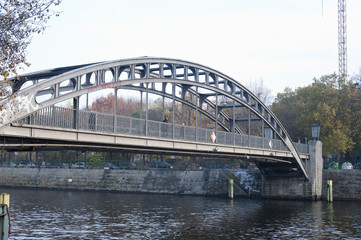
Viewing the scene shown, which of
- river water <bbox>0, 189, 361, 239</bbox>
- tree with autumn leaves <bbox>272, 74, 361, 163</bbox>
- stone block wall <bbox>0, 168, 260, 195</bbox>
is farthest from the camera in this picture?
tree with autumn leaves <bbox>272, 74, 361, 163</bbox>

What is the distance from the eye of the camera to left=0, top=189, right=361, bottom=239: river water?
3134 centimetres

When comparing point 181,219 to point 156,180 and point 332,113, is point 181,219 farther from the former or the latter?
point 332,113

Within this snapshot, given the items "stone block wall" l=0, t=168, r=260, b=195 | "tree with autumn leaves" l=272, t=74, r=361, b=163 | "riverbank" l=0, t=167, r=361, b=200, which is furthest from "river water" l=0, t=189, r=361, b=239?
"tree with autumn leaves" l=272, t=74, r=361, b=163

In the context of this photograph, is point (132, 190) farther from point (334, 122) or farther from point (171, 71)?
point (171, 71)

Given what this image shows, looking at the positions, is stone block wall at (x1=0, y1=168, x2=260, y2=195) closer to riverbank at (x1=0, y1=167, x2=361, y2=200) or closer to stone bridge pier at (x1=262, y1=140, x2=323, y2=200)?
riverbank at (x1=0, y1=167, x2=361, y2=200)

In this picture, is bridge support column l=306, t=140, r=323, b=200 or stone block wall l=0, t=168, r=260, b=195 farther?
stone block wall l=0, t=168, r=260, b=195

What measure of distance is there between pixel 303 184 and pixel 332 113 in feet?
37.6

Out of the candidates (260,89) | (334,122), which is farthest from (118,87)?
(260,89)

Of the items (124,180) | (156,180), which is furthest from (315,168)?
(124,180)

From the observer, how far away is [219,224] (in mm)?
35812

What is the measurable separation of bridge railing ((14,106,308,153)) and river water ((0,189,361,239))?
20.1 feet

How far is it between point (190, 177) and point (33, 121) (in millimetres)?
41564

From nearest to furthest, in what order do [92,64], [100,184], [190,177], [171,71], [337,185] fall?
1. [92,64]
2. [171,71]
3. [337,185]
4. [190,177]
5. [100,184]

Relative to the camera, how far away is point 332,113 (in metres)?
63.2
